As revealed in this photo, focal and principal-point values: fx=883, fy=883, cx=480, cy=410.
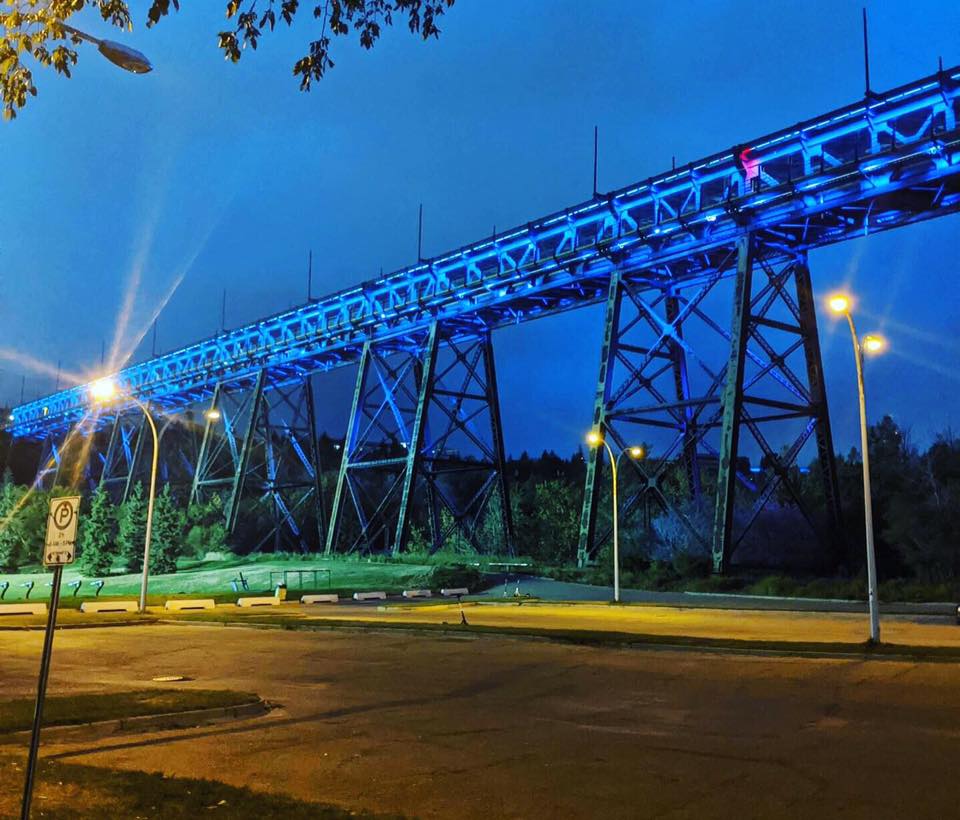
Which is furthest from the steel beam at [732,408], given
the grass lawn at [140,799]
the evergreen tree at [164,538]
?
the evergreen tree at [164,538]

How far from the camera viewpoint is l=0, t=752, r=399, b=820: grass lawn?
5.92m

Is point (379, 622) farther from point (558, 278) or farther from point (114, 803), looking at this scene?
point (558, 278)

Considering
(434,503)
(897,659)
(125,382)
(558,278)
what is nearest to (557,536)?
(434,503)

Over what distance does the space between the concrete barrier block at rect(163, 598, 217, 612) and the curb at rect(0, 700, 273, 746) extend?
22.2m

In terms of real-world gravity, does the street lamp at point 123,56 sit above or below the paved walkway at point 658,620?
above

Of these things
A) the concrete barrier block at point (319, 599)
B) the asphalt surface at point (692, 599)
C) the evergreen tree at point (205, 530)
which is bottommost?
the concrete barrier block at point (319, 599)

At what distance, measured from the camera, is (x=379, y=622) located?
22609 mm

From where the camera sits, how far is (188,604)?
1252 inches

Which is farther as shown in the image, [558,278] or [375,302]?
[375,302]

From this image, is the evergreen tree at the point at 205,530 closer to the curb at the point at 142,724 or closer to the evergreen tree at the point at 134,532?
the evergreen tree at the point at 134,532

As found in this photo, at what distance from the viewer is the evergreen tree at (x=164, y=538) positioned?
52375 millimetres

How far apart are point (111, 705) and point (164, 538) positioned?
45765mm

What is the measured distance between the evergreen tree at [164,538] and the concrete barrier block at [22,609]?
23.7 m

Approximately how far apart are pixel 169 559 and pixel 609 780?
163 feet
